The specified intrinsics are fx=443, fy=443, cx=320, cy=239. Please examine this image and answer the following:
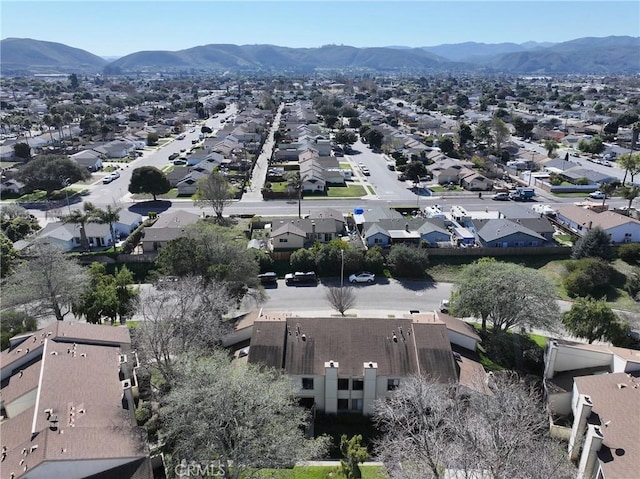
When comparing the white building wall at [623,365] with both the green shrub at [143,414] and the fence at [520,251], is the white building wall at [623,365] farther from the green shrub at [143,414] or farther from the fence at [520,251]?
the green shrub at [143,414]

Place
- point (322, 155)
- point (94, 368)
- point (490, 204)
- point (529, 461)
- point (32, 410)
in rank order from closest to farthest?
point (529, 461) → point (32, 410) → point (94, 368) → point (490, 204) → point (322, 155)

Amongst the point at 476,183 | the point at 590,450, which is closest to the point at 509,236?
the point at 476,183

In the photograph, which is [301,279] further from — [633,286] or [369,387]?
[633,286]

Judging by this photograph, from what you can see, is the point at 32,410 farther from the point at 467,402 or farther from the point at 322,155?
the point at 322,155

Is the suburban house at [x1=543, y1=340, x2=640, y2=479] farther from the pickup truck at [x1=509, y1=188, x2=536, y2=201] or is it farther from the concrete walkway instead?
the concrete walkway

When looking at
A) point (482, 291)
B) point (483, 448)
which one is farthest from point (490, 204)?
point (483, 448)

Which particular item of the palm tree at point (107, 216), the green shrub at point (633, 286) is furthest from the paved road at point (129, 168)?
the green shrub at point (633, 286)
